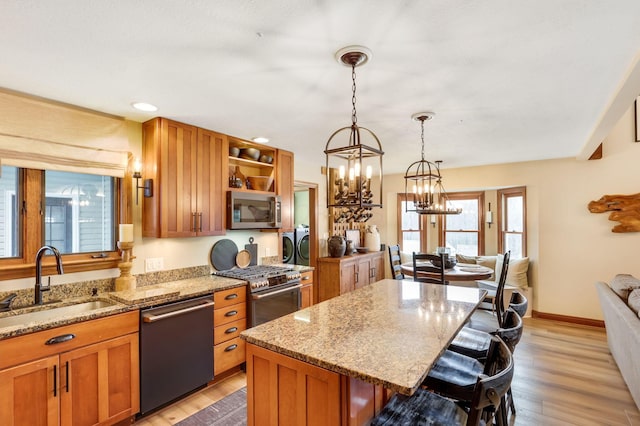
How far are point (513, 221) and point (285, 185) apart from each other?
411cm

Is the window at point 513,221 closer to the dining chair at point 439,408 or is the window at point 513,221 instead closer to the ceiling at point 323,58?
the ceiling at point 323,58

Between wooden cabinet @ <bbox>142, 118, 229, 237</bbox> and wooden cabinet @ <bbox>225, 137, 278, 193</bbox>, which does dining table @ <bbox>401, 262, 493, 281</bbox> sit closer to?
wooden cabinet @ <bbox>225, 137, 278, 193</bbox>

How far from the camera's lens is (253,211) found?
3592mm

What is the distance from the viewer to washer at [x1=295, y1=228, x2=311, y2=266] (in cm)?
576

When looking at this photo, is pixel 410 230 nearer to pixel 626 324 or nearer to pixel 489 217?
pixel 489 217

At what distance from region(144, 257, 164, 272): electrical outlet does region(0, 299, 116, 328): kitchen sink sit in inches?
19.5

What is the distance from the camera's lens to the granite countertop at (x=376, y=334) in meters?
1.22

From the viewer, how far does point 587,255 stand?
14.7ft

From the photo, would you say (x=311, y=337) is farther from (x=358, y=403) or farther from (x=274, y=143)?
(x=274, y=143)

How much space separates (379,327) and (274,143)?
105 inches

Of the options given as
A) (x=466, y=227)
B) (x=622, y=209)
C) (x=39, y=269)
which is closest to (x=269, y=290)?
(x=39, y=269)

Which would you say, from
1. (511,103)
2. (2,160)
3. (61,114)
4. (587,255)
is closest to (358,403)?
(511,103)

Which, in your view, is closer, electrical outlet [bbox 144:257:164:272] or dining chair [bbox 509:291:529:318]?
dining chair [bbox 509:291:529:318]

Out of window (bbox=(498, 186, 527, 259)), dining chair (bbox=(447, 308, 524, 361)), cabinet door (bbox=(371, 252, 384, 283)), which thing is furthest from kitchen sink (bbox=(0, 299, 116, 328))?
window (bbox=(498, 186, 527, 259))
